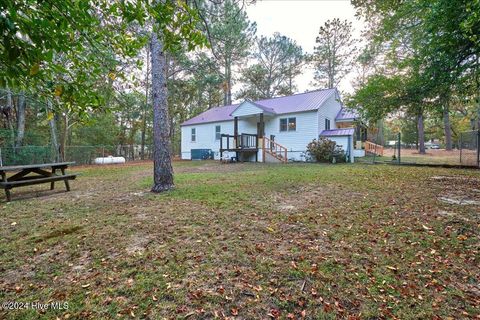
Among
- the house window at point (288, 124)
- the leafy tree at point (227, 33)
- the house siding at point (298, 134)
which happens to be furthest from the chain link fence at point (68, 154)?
the house window at point (288, 124)

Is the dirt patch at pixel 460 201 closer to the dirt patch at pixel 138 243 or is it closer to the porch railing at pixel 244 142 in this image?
the dirt patch at pixel 138 243

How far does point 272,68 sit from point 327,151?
1556 cm

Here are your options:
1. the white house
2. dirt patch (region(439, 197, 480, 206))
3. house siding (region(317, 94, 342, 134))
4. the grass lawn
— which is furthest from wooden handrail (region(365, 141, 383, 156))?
dirt patch (region(439, 197, 480, 206))

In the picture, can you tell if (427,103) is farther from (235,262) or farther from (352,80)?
(352,80)

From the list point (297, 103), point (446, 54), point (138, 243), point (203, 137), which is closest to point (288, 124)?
point (297, 103)

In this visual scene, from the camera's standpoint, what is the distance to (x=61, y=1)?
1.56m

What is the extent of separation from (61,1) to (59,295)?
233 centimetres

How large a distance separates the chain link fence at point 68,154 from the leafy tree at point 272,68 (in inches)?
526

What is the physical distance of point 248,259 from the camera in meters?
2.59

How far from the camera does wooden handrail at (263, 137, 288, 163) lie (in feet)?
50.8

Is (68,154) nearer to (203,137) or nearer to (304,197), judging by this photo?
(203,137)

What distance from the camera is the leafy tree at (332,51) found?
22312 mm

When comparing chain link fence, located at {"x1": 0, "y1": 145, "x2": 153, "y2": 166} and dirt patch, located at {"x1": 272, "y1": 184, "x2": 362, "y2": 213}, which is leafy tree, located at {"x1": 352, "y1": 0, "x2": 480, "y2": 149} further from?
chain link fence, located at {"x1": 0, "y1": 145, "x2": 153, "y2": 166}

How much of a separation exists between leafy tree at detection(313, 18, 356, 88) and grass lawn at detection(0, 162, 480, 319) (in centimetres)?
2240
